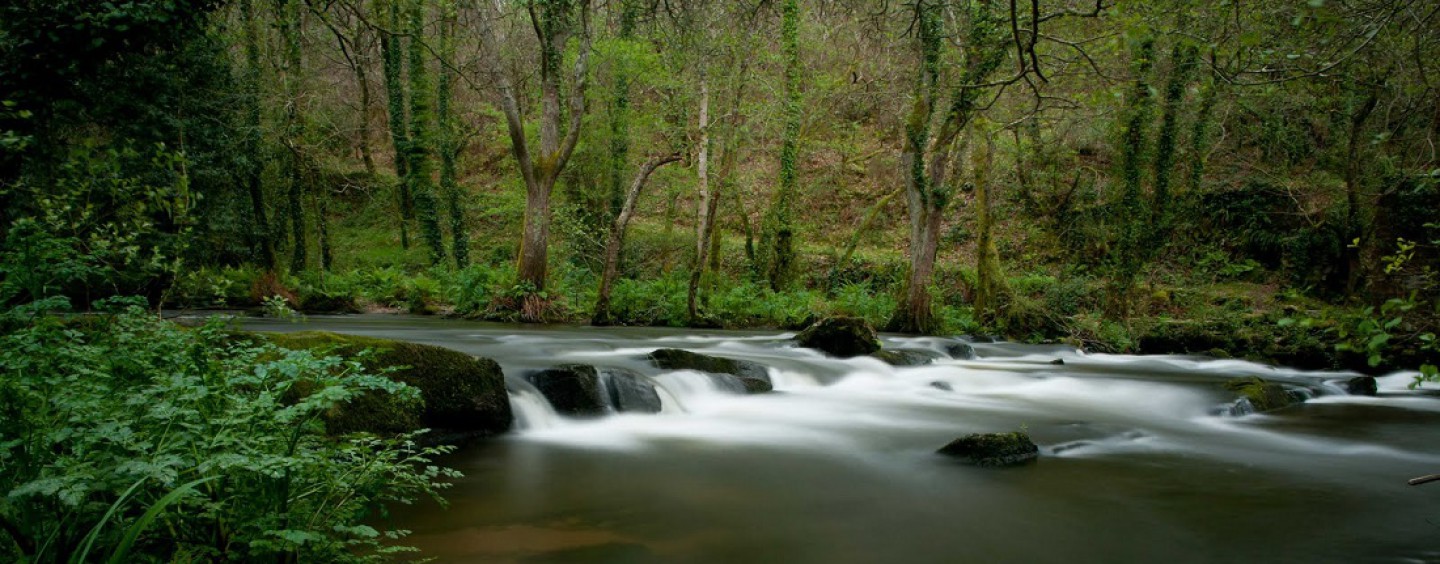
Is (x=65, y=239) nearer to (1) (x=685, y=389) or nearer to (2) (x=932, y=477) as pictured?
(2) (x=932, y=477)

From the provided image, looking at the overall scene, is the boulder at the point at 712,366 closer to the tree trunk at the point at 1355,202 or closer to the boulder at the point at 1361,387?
the boulder at the point at 1361,387

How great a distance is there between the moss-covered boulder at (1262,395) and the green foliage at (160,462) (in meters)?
10.3

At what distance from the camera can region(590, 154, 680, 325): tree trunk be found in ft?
48.9

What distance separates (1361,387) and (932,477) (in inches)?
346

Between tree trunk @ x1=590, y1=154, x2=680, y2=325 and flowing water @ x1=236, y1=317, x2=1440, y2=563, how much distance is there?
457cm

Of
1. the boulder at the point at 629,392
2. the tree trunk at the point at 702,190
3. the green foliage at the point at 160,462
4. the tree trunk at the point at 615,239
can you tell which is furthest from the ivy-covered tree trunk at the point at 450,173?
the green foliage at the point at 160,462

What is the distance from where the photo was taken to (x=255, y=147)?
64.3 feet

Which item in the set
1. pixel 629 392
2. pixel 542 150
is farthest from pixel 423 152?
pixel 629 392

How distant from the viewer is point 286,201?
23.7 m

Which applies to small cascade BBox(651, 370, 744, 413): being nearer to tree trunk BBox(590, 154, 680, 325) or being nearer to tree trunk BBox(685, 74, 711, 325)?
tree trunk BBox(590, 154, 680, 325)

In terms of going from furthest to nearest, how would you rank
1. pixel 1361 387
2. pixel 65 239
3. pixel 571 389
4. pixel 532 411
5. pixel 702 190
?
pixel 702 190 → pixel 1361 387 → pixel 571 389 → pixel 532 411 → pixel 65 239

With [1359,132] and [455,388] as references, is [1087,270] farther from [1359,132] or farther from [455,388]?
[455,388]

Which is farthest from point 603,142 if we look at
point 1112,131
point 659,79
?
point 1112,131

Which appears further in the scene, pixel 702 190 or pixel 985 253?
pixel 702 190
